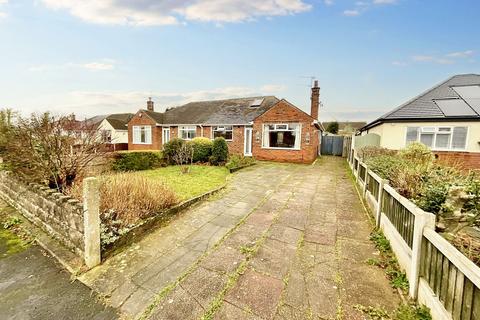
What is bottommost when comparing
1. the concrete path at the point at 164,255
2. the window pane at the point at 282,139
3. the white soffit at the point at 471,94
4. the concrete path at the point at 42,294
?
the concrete path at the point at 42,294

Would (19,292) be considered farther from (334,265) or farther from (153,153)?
(153,153)

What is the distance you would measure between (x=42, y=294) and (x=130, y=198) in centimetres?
189

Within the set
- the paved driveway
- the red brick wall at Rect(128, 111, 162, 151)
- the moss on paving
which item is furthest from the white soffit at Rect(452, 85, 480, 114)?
the red brick wall at Rect(128, 111, 162, 151)

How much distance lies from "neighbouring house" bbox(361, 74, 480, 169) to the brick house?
469cm

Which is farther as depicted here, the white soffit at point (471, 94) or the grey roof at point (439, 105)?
the white soffit at point (471, 94)

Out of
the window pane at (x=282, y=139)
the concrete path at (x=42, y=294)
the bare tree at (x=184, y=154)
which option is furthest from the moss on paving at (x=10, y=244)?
the window pane at (x=282, y=139)

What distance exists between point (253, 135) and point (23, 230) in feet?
43.5

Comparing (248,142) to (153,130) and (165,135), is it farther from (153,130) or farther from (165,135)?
(153,130)

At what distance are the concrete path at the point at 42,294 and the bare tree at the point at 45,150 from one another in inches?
80.8

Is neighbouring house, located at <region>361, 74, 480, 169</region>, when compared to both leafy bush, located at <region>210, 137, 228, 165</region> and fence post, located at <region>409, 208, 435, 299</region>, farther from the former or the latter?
fence post, located at <region>409, 208, 435, 299</region>

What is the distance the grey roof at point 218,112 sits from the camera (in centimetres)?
1794

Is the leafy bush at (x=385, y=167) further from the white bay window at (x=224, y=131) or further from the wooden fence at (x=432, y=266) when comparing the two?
the white bay window at (x=224, y=131)

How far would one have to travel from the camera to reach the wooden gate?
21.5 metres

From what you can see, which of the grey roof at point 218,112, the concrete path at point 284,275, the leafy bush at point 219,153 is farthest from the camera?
the grey roof at point 218,112
